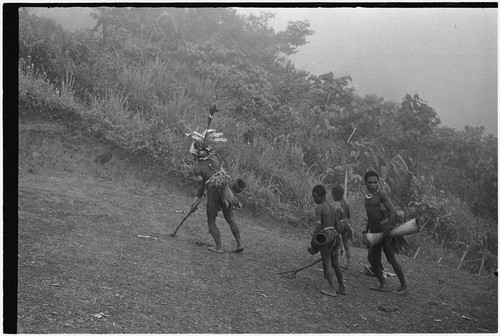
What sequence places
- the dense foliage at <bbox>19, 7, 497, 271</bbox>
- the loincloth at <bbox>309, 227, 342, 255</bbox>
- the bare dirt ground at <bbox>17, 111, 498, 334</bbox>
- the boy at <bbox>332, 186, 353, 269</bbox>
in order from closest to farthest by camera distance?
the bare dirt ground at <bbox>17, 111, 498, 334</bbox> → the loincloth at <bbox>309, 227, 342, 255</bbox> → the boy at <bbox>332, 186, 353, 269</bbox> → the dense foliage at <bbox>19, 7, 497, 271</bbox>

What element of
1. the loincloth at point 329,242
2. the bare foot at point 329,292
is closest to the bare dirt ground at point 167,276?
the bare foot at point 329,292

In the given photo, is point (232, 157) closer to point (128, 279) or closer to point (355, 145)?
point (355, 145)

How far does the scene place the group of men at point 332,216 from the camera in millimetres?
5637

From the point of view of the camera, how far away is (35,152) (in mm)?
8102

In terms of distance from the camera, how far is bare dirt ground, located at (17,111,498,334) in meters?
4.79

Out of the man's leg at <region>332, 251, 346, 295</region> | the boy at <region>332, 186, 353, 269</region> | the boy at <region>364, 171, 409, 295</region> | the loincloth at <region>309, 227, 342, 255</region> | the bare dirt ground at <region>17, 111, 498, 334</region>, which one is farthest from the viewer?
the boy at <region>332, 186, 353, 269</region>

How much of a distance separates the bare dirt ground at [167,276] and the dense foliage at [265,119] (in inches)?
36.4

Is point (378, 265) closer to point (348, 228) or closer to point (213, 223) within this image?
point (348, 228)

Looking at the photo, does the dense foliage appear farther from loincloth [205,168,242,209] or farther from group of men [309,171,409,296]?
group of men [309,171,409,296]

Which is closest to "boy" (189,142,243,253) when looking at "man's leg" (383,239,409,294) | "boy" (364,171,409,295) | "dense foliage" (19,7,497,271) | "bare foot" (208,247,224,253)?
"bare foot" (208,247,224,253)

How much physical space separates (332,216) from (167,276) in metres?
1.78

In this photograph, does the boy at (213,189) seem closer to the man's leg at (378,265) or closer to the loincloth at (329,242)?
the loincloth at (329,242)

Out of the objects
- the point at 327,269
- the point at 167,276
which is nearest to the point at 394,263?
the point at 327,269

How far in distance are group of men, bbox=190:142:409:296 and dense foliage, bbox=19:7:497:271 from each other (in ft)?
7.03
